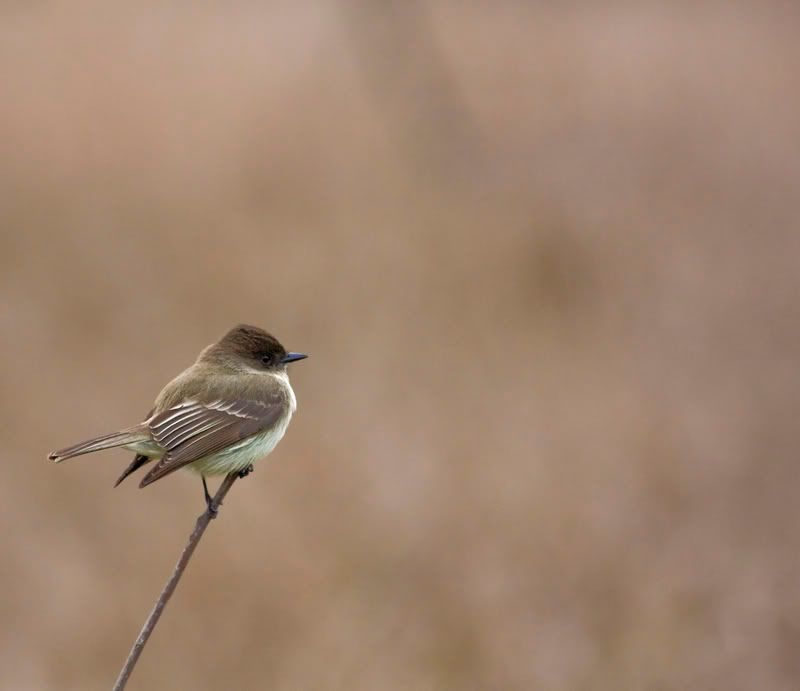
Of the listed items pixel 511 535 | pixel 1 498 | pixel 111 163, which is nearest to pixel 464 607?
pixel 511 535

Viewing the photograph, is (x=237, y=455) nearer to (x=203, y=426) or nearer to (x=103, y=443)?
(x=203, y=426)

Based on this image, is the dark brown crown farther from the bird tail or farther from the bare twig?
the bare twig

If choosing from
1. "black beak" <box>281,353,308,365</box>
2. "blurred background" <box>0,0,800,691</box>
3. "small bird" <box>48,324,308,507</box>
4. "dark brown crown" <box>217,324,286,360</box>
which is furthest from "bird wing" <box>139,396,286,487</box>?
"blurred background" <box>0,0,800,691</box>

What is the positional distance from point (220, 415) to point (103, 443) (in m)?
0.67

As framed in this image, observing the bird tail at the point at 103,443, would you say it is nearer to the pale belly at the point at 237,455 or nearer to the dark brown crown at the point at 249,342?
the pale belly at the point at 237,455

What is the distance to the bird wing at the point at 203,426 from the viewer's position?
4.30 m

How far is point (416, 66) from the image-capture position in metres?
10.8

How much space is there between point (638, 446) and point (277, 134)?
671cm

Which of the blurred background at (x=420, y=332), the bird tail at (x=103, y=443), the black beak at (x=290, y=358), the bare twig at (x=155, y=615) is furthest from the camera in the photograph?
the blurred background at (x=420, y=332)

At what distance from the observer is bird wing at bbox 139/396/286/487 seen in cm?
430

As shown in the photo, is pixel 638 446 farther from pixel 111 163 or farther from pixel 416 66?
pixel 111 163

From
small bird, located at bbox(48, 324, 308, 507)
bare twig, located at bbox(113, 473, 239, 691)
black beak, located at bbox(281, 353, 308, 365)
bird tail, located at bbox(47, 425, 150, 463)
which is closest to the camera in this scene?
bare twig, located at bbox(113, 473, 239, 691)

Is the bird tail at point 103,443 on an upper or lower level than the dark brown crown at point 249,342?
upper

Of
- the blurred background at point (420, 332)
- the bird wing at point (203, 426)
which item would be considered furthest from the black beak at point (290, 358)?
the blurred background at point (420, 332)
